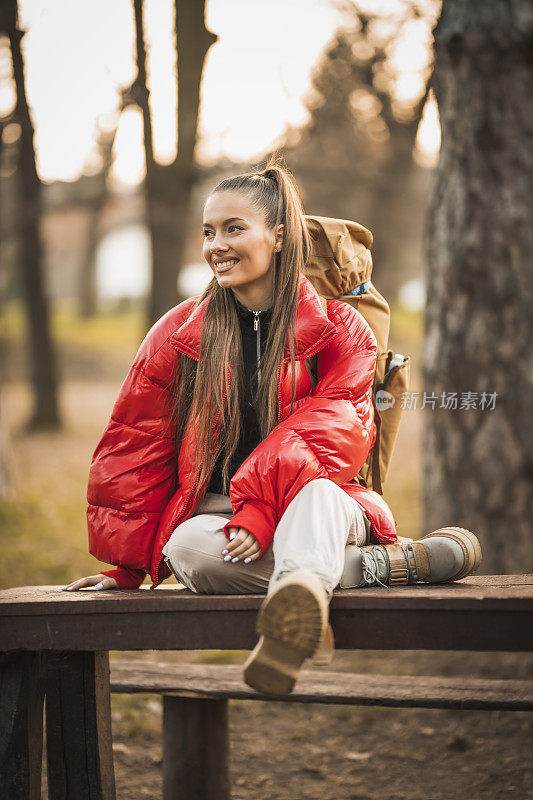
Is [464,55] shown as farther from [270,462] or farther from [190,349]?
[270,462]

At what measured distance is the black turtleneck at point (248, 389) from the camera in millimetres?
3068

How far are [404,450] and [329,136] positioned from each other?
5161 mm

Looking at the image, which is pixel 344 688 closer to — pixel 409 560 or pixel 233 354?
pixel 409 560

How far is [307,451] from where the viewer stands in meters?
2.67

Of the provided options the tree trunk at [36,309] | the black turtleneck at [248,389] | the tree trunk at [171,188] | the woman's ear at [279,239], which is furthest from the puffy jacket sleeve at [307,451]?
the tree trunk at [36,309]

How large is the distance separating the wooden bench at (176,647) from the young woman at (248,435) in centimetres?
14

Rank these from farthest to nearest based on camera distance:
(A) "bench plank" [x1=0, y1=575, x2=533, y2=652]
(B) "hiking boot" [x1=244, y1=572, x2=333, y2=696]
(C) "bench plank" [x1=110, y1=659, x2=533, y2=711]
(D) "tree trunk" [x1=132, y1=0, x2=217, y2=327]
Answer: (D) "tree trunk" [x1=132, y1=0, x2=217, y2=327] → (C) "bench plank" [x1=110, y1=659, x2=533, y2=711] → (A) "bench plank" [x1=0, y1=575, x2=533, y2=652] → (B) "hiking boot" [x1=244, y1=572, x2=333, y2=696]

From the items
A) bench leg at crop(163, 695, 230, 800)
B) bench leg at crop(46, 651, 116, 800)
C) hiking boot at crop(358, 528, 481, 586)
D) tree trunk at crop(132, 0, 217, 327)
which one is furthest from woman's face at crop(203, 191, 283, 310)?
tree trunk at crop(132, 0, 217, 327)

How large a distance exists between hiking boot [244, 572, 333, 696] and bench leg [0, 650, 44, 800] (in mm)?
983

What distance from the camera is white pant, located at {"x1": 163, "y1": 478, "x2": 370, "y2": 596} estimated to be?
249 cm

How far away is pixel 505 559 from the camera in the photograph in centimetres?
498

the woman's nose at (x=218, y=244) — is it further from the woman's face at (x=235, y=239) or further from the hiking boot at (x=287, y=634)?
the hiking boot at (x=287, y=634)

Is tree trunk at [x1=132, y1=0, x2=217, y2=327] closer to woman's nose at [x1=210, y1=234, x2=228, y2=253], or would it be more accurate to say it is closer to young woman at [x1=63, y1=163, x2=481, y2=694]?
young woman at [x1=63, y1=163, x2=481, y2=694]

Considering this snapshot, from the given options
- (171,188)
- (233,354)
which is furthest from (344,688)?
(171,188)
